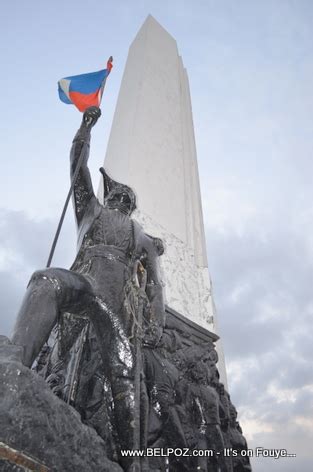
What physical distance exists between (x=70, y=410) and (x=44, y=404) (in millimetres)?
143

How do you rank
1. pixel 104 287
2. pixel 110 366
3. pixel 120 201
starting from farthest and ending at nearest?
1. pixel 120 201
2. pixel 104 287
3. pixel 110 366

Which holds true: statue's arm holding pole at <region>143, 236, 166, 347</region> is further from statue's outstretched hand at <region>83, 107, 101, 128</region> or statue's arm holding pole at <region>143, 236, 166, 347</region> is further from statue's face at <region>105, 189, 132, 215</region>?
statue's outstretched hand at <region>83, 107, 101, 128</region>

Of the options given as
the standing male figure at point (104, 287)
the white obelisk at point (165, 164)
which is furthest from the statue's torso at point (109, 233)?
the white obelisk at point (165, 164)

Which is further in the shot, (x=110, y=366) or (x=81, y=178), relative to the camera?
(x=81, y=178)

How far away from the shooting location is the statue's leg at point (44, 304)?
1708 millimetres

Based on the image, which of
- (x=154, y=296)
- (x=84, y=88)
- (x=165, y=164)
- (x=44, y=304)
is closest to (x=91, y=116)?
(x=84, y=88)

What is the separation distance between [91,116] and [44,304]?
5.59 ft

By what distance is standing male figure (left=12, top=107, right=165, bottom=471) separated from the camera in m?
1.84

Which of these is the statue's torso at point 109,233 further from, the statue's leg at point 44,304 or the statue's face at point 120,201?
the statue's leg at point 44,304

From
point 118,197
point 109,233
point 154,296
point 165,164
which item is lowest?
point 154,296

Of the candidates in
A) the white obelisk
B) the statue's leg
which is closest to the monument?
the statue's leg

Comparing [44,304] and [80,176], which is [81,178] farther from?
[44,304]

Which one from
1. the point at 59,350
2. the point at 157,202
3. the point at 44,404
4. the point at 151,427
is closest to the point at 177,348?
the point at 151,427

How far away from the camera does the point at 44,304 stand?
1.84m
